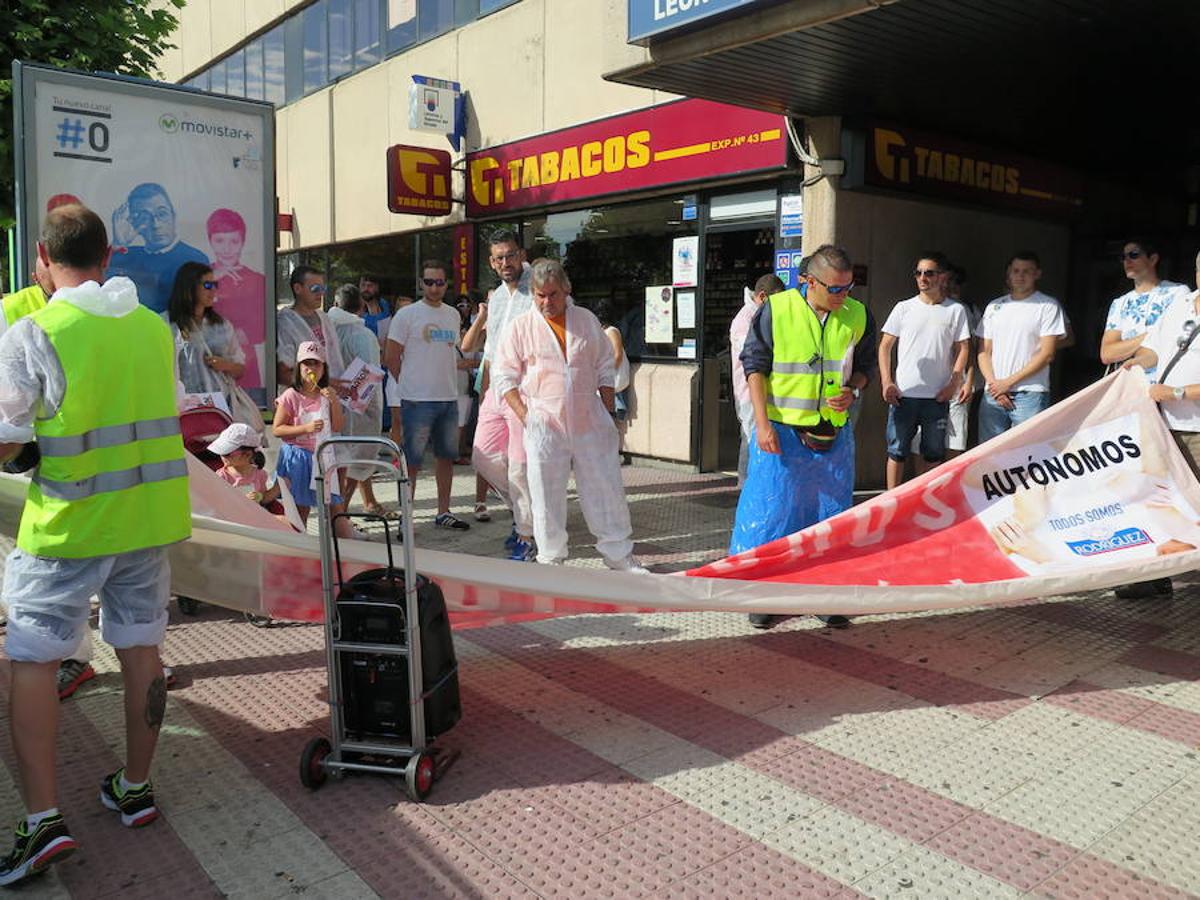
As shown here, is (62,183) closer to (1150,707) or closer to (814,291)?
(814,291)

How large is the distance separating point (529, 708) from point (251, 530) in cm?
125

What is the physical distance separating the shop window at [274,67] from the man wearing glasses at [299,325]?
12.9 meters

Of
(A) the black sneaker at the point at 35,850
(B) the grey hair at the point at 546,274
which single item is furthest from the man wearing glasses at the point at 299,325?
(A) the black sneaker at the point at 35,850

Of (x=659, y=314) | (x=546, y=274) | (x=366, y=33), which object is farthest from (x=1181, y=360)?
(x=366, y=33)

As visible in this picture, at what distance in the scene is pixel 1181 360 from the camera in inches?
188

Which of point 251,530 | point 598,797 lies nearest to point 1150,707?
point 598,797

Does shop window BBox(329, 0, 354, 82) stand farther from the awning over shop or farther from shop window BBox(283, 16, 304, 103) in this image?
the awning over shop

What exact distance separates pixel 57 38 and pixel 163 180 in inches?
218

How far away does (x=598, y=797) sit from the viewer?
3.17 meters

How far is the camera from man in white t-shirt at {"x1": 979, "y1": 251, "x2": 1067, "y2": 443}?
634 cm

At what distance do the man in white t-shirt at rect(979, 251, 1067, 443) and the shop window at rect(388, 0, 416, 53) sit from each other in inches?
386

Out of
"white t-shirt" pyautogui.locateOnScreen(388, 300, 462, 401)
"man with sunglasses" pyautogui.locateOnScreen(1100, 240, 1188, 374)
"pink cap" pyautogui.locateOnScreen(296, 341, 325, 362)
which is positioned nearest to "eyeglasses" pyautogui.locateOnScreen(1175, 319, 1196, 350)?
"man with sunglasses" pyautogui.locateOnScreen(1100, 240, 1188, 374)

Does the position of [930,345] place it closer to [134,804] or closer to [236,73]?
[134,804]

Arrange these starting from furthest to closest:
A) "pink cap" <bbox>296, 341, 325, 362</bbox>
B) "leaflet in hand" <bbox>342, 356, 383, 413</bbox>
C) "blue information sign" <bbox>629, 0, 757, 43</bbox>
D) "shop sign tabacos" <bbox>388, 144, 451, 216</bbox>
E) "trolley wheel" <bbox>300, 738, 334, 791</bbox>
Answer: "shop sign tabacos" <bbox>388, 144, 451, 216</bbox>, "leaflet in hand" <bbox>342, 356, 383, 413</bbox>, "blue information sign" <bbox>629, 0, 757, 43</bbox>, "pink cap" <bbox>296, 341, 325, 362</bbox>, "trolley wheel" <bbox>300, 738, 334, 791</bbox>
